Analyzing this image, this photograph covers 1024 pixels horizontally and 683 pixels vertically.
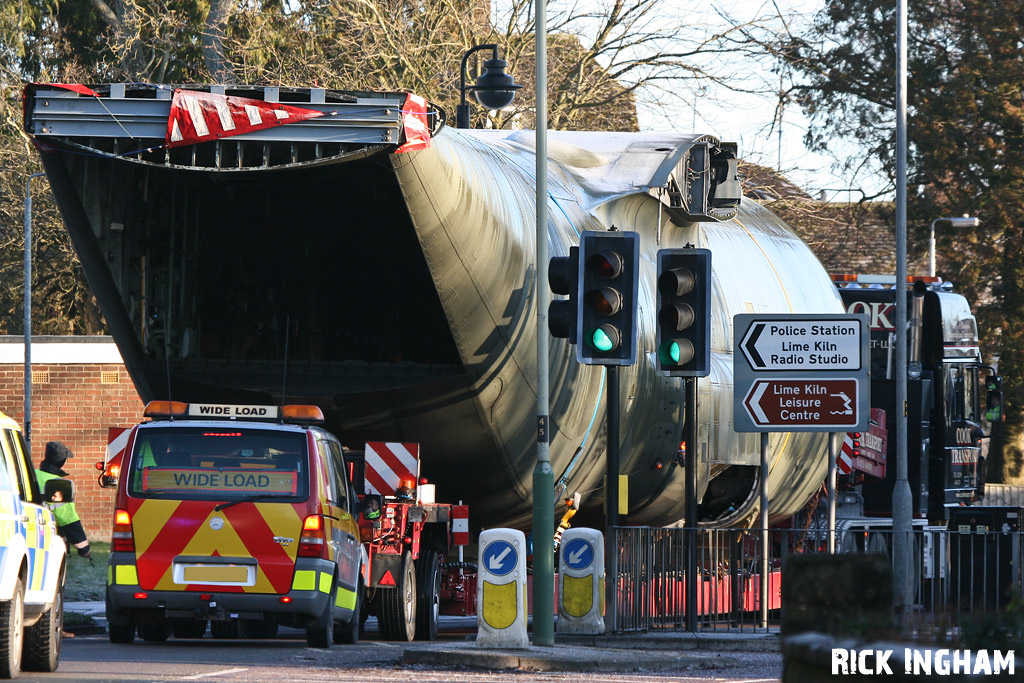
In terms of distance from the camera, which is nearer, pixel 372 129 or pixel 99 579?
pixel 372 129

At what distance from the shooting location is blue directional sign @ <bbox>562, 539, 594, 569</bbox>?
15492mm

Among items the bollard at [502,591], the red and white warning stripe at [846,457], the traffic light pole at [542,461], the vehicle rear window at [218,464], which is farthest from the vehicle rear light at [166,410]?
the red and white warning stripe at [846,457]

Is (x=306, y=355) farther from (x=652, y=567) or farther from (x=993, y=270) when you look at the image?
(x=993, y=270)

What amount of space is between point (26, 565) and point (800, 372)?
726 centimetres

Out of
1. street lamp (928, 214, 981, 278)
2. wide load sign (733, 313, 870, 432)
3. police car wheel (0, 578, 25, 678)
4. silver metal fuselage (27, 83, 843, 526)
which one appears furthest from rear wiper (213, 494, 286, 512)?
street lamp (928, 214, 981, 278)

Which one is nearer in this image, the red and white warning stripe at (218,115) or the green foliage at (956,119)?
the red and white warning stripe at (218,115)

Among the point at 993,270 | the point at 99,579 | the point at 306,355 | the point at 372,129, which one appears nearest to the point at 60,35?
the point at 99,579

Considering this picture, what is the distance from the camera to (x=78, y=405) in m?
34.1

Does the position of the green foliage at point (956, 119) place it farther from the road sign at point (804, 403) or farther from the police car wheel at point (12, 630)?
the police car wheel at point (12, 630)

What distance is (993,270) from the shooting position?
151 ft

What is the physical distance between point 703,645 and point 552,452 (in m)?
2.49

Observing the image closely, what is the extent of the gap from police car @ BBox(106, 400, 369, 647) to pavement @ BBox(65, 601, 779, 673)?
1159 millimetres

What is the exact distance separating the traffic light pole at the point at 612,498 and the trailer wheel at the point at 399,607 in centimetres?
199

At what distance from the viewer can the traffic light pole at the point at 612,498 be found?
1523 cm
